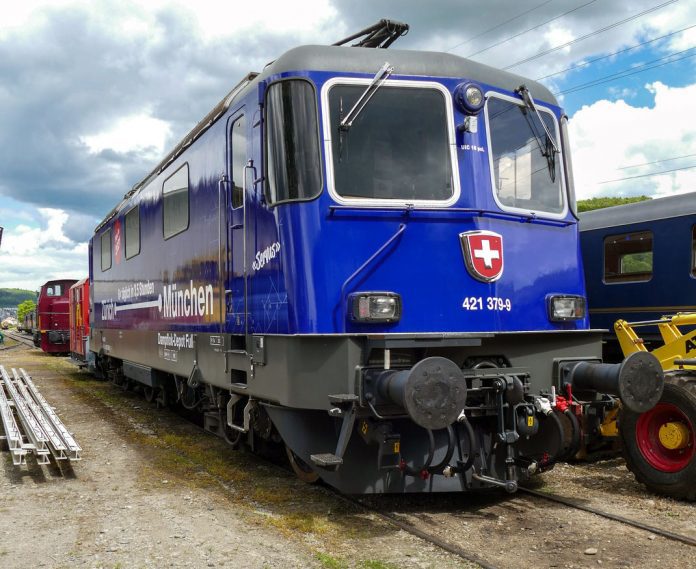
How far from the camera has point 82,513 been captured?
5449 millimetres

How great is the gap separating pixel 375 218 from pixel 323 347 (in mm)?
970

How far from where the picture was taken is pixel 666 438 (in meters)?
6.02

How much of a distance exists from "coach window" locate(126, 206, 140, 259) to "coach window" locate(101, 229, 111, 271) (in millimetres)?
1967

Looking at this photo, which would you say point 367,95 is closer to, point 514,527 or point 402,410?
point 402,410

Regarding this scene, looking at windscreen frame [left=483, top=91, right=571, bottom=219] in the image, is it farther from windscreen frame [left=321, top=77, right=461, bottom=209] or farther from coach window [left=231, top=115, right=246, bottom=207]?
coach window [left=231, top=115, right=246, bottom=207]

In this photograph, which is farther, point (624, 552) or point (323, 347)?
point (323, 347)

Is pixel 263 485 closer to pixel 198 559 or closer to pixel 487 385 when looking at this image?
pixel 198 559

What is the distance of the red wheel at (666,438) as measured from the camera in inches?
232

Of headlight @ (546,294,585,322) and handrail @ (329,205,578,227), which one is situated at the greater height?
handrail @ (329,205,578,227)

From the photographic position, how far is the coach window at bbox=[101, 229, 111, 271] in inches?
512

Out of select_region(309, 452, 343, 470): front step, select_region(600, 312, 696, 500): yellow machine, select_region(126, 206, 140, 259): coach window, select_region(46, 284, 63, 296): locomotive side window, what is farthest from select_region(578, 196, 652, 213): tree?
select_region(309, 452, 343, 470): front step

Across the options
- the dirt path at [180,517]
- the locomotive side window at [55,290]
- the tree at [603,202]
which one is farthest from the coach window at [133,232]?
the tree at [603,202]

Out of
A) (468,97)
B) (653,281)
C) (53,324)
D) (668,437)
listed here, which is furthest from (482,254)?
(53,324)

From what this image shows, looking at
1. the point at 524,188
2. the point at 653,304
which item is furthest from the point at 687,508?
the point at 653,304
